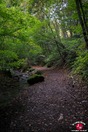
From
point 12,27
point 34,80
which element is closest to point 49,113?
point 12,27

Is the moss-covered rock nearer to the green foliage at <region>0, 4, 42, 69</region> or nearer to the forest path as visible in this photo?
the green foliage at <region>0, 4, 42, 69</region>

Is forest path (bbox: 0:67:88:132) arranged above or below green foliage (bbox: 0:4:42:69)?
below

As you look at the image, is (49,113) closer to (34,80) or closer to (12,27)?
(12,27)

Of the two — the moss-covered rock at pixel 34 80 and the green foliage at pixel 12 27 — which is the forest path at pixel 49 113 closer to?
the green foliage at pixel 12 27

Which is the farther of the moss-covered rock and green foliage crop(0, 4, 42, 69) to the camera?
the moss-covered rock

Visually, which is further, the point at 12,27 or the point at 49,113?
the point at 12,27

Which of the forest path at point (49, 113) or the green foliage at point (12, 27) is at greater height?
the green foliage at point (12, 27)

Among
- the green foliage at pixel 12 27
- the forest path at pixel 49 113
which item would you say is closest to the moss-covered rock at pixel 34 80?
the green foliage at pixel 12 27

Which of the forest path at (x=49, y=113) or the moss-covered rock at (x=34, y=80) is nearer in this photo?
the forest path at (x=49, y=113)

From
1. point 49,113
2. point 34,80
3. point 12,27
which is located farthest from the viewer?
point 34,80

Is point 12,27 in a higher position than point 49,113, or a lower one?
higher

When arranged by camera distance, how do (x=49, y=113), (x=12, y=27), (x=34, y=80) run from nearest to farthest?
(x=49, y=113), (x=12, y=27), (x=34, y=80)

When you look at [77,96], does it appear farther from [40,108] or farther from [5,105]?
[5,105]

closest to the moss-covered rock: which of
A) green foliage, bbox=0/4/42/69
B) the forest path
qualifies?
green foliage, bbox=0/4/42/69
